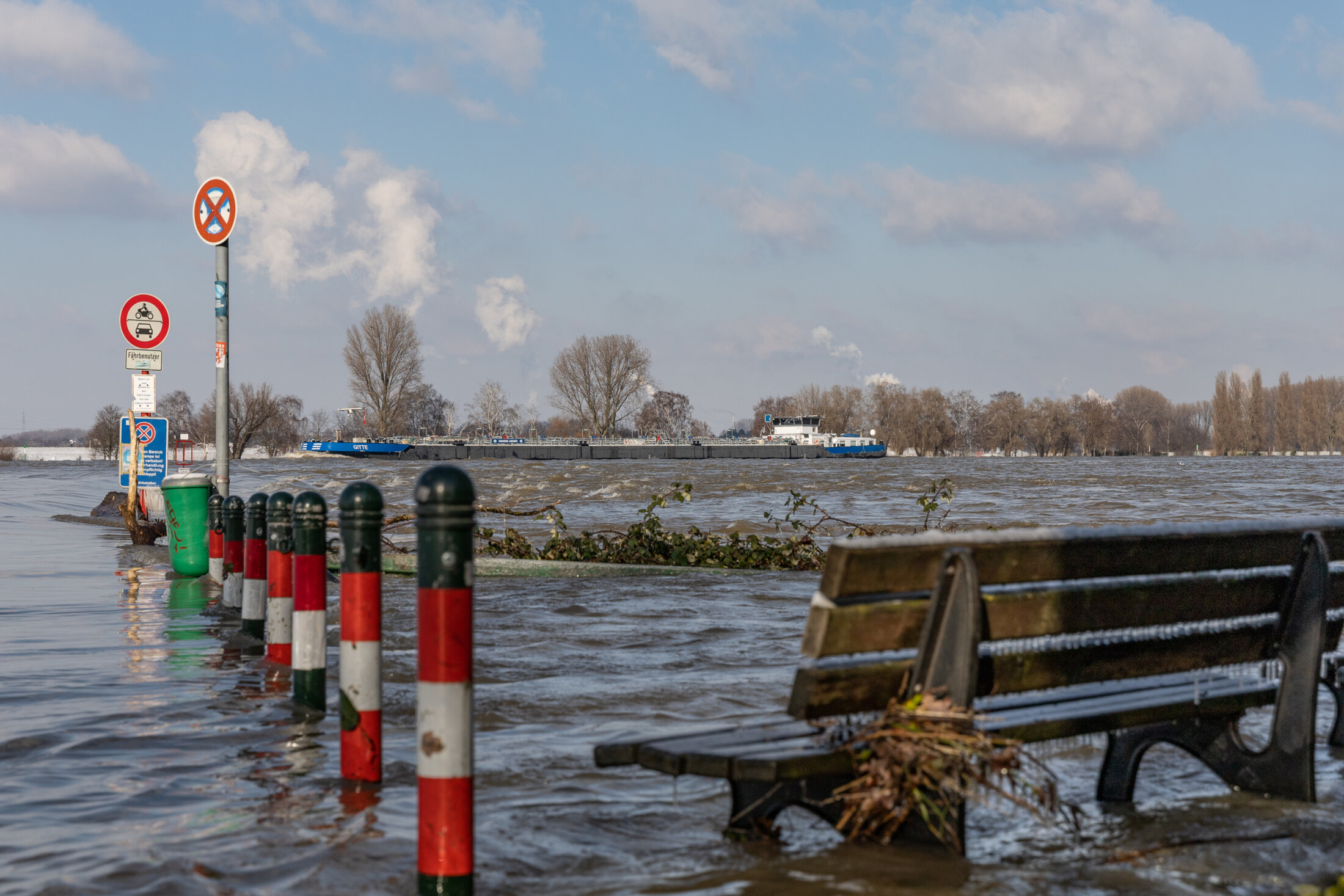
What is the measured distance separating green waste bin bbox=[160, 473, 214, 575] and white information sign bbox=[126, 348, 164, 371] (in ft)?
10.7

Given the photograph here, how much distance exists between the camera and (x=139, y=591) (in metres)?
10.8

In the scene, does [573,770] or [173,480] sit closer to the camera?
[573,770]

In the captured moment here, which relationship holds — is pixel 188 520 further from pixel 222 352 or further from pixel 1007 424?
pixel 1007 424

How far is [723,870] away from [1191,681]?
191 cm

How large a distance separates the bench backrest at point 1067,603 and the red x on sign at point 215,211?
10603mm

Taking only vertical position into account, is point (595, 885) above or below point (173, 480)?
below

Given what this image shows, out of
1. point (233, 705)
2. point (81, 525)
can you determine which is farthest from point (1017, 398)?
point (233, 705)

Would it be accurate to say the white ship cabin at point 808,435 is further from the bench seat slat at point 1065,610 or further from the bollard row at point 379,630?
the bench seat slat at point 1065,610

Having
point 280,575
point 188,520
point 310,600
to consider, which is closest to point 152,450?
point 188,520

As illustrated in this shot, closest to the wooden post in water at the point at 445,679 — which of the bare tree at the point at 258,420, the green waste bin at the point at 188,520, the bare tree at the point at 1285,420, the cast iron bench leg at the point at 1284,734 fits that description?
the cast iron bench leg at the point at 1284,734

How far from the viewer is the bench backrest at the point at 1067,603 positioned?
9.88ft

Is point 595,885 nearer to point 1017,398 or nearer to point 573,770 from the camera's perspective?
point 573,770

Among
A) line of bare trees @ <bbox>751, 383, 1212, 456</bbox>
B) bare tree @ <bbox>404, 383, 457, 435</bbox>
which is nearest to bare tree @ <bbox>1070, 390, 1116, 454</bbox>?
line of bare trees @ <bbox>751, 383, 1212, 456</bbox>

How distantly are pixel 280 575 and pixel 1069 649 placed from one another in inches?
166
